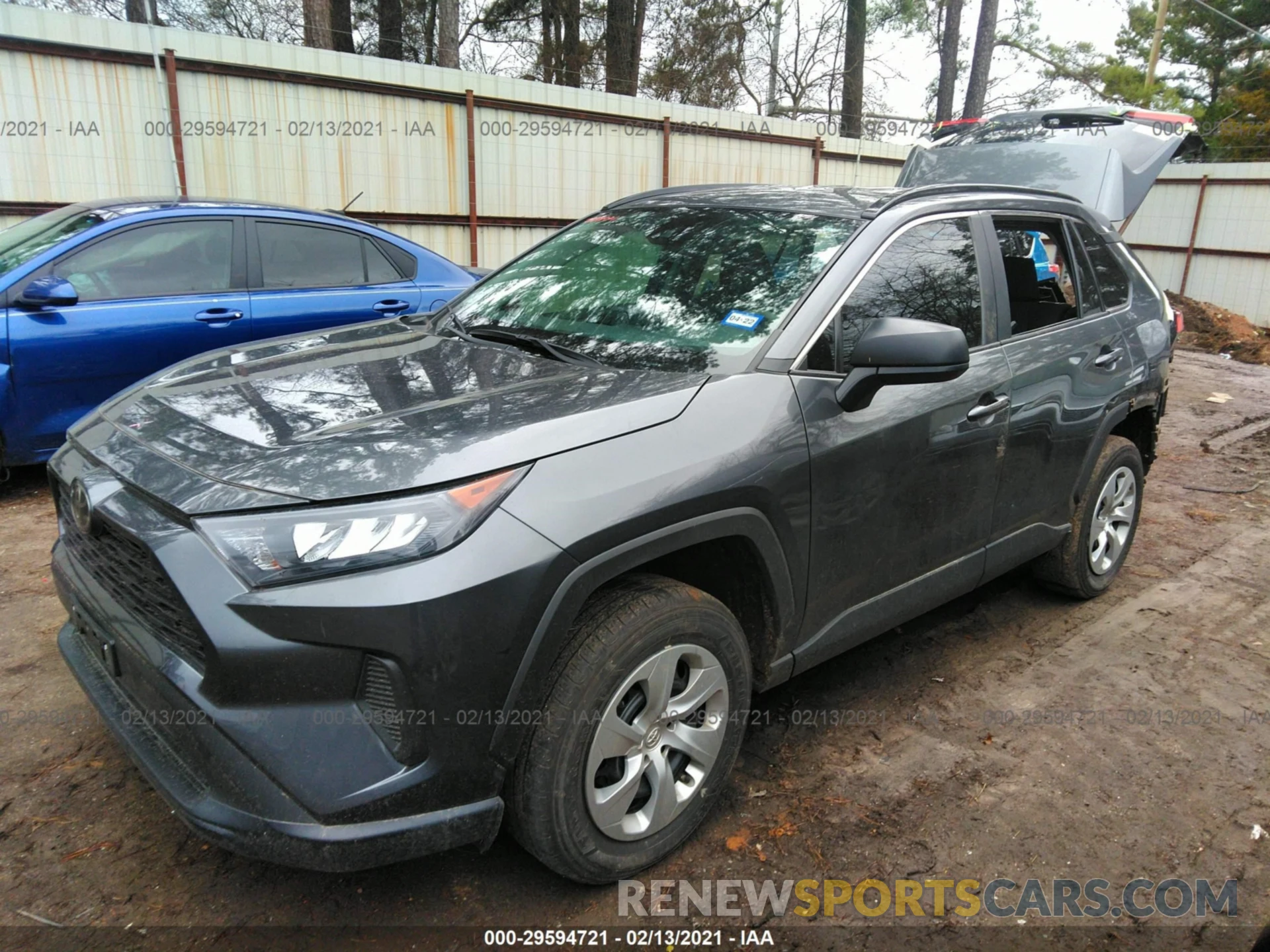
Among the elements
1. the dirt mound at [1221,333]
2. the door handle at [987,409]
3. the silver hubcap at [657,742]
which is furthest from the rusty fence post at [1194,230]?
the silver hubcap at [657,742]

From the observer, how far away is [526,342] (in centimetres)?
303

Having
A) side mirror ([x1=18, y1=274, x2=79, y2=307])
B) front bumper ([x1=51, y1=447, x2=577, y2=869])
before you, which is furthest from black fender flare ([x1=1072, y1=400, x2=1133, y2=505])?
side mirror ([x1=18, y1=274, x2=79, y2=307])

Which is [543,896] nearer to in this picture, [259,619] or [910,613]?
[259,619]

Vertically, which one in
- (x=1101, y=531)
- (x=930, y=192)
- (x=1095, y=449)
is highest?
(x=930, y=192)

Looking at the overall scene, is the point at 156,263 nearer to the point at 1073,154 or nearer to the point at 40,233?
the point at 40,233

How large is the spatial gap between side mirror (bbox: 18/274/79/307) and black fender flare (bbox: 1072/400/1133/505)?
505 cm

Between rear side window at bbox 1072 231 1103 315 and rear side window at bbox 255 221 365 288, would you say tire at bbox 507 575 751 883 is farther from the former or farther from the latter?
rear side window at bbox 255 221 365 288

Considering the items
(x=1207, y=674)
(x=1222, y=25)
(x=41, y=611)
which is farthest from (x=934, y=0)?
(x=41, y=611)

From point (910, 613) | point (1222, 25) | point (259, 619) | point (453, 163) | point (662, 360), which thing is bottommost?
point (910, 613)

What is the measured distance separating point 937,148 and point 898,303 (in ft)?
24.3

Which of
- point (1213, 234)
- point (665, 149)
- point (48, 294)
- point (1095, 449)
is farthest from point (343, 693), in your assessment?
point (1213, 234)

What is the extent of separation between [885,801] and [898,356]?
1381 mm

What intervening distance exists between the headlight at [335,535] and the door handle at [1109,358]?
10.1ft

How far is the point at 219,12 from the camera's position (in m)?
18.9
